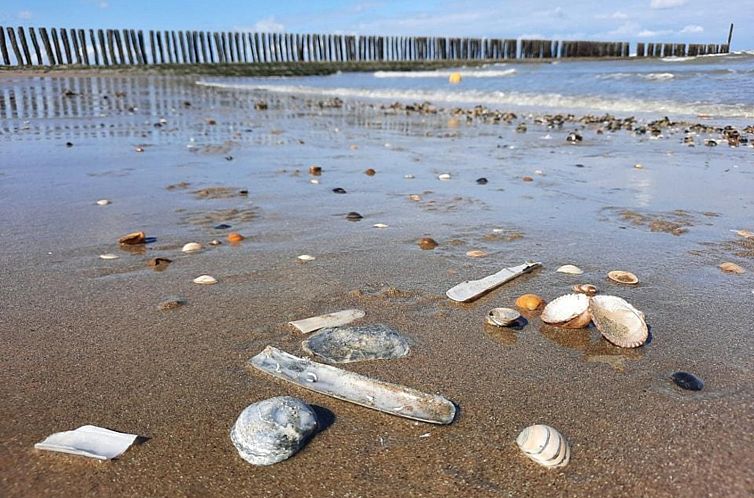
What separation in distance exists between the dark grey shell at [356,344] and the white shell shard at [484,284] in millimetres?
520

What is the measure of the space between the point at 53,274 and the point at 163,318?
0.90 metres

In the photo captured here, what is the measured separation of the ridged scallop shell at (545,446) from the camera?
1.35 meters

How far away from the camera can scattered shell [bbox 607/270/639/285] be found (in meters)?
2.56

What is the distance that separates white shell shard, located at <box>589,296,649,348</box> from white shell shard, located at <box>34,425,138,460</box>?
1654mm

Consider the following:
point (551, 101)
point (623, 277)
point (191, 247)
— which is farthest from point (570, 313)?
point (551, 101)

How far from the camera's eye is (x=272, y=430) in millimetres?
1376

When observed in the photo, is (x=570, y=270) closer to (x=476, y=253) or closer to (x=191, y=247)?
(x=476, y=253)

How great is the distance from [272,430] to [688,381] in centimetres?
135

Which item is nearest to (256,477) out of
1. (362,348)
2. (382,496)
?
(382,496)

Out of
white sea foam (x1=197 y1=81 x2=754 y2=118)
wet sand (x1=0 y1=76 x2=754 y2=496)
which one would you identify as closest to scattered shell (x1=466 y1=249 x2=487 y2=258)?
wet sand (x1=0 y1=76 x2=754 y2=496)

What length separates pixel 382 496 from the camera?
1.26m

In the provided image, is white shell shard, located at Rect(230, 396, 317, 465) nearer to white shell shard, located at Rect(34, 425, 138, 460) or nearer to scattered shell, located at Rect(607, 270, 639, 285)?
white shell shard, located at Rect(34, 425, 138, 460)

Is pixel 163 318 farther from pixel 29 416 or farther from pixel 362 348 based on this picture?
pixel 362 348

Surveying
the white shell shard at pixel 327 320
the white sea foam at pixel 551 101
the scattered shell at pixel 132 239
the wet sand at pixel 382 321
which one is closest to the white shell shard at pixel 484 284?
the wet sand at pixel 382 321
